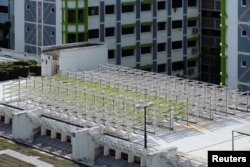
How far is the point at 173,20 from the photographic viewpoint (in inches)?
2950

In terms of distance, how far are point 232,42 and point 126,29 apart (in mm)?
15244

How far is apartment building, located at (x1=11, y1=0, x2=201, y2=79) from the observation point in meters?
68.0

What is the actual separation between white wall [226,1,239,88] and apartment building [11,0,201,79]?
14.5 m

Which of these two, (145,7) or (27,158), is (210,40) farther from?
(27,158)

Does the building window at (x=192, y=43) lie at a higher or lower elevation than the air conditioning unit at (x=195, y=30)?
lower

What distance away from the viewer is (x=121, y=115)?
1906 inches

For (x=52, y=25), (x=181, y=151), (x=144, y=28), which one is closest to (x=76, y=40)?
(x=52, y=25)

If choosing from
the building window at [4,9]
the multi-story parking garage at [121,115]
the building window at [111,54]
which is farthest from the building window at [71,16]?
the building window at [4,9]

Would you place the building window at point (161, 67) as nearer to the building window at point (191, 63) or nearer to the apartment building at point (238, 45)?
the building window at point (191, 63)

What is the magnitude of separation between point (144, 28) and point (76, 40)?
828cm

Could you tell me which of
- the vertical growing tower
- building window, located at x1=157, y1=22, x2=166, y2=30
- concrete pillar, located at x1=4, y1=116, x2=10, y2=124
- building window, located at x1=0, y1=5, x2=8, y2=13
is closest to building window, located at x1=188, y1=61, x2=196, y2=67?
building window, located at x1=157, y1=22, x2=166, y2=30

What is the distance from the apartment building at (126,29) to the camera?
68000 mm

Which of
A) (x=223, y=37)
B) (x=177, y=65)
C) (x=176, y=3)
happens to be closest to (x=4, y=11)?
(x=176, y=3)

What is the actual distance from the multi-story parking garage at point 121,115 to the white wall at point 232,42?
179 inches
